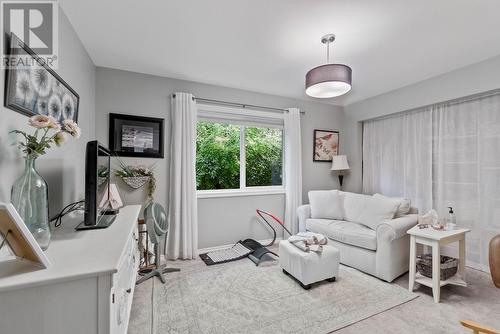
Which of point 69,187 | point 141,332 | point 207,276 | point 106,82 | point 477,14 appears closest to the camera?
point 141,332

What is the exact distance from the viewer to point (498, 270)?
1314mm

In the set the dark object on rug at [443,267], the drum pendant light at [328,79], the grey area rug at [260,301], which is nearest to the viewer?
the grey area rug at [260,301]

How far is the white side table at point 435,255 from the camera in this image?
6.77 feet

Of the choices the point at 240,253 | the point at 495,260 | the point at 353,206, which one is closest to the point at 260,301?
the point at 240,253

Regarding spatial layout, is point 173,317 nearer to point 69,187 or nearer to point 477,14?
point 69,187

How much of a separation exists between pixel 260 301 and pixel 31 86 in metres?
2.35

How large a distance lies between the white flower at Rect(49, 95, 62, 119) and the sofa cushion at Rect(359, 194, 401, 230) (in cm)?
340

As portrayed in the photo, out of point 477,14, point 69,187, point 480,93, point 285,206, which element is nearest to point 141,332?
point 69,187

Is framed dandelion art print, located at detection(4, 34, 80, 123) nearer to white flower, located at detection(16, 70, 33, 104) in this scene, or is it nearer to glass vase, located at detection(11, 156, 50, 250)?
white flower, located at detection(16, 70, 33, 104)

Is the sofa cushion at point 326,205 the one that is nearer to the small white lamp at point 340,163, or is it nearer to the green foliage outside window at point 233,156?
the small white lamp at point 340,163

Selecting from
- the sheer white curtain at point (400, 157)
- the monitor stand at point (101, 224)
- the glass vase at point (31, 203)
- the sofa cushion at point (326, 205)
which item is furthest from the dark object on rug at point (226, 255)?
the sheer white curtain at point (400, 157)

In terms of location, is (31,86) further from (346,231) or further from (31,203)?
(346,231)

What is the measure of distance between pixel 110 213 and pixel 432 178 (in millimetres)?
3961

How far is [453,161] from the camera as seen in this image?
2.96 metres
